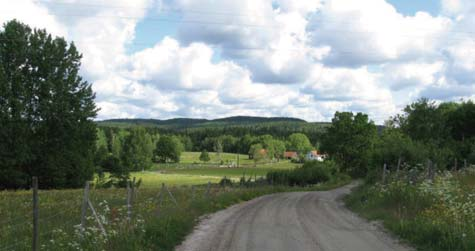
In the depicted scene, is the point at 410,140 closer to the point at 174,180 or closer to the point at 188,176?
the point at 174,180

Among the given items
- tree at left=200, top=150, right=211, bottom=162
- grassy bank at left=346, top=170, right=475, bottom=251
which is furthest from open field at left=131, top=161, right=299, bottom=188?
tree at left=200, top=150, right=211, bottom=162

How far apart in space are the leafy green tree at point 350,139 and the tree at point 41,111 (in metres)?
51.6

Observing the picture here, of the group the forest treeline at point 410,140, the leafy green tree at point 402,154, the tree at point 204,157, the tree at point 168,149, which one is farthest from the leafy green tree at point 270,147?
the leafy green tree at point 402,154

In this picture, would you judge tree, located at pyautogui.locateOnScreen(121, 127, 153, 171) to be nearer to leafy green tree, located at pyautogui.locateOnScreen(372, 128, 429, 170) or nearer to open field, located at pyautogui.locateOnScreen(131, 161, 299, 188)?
open field, located at pyautogui.locateOnScreen(131, 161, 299, 188)

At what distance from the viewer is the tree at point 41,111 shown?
43438 mm

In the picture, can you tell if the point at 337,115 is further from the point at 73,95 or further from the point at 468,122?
the point at 73,95

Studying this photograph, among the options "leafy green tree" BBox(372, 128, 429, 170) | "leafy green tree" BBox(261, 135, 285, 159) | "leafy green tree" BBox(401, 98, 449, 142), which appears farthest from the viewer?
"leafy green tree" BBox(261, 135, 285, 159)

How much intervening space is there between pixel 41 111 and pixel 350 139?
193 feet

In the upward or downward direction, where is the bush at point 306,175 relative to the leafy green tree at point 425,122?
downward

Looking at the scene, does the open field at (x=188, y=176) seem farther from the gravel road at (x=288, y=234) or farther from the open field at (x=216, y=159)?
the open field at (x=216, y=159)

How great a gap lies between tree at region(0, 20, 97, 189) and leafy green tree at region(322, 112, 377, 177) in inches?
2032

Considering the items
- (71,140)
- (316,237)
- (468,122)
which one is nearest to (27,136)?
(71,140)

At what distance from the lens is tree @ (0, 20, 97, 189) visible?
43.4 m

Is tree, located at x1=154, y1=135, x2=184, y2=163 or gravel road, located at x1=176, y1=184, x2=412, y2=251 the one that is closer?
gravel road, located at x1=176, y1=184, x2=412, y2=251
